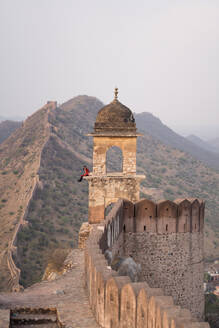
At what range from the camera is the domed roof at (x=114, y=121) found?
1202 centimetres

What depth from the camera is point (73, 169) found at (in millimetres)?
42406

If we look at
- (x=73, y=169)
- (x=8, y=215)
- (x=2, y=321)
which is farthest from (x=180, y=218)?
(x=73, y=169)

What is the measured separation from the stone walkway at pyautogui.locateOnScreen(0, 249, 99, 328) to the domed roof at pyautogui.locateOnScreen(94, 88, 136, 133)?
499 cm

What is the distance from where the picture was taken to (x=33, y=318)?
5621mm

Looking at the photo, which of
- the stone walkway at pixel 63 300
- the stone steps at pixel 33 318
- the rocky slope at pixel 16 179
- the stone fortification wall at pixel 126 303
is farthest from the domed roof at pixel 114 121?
the rocky slope at pixel 16 179

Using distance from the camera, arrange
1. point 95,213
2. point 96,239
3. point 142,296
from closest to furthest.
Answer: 1. point 142,296
2. point 96,239
3. point 95,213

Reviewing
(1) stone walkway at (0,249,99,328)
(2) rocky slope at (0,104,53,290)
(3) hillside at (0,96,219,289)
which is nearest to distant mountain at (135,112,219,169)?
(3) hillside at (0,96,219,289)

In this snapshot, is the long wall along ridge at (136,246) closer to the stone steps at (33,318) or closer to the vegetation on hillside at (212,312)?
the stone steps at (33,318)

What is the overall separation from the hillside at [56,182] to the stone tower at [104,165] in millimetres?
12876

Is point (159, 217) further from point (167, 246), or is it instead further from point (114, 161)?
point (114, 161)

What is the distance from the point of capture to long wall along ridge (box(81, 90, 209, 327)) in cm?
456

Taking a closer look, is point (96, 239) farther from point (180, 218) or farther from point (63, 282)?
point (180, 218)

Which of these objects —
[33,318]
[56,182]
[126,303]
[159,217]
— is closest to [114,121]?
[159,217]

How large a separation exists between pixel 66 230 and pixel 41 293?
80.9 feet
